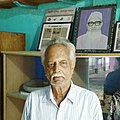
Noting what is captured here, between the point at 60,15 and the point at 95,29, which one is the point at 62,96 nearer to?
the point at 95,29

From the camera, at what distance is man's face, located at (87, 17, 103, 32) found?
6.46 feet

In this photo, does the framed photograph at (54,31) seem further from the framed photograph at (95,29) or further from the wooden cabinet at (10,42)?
the wooden cabinet at (10,42)

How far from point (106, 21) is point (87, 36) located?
184mm

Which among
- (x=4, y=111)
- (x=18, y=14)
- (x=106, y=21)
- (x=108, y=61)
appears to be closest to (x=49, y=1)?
(x=18, y=14)

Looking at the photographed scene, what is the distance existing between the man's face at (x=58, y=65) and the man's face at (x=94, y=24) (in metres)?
0.58

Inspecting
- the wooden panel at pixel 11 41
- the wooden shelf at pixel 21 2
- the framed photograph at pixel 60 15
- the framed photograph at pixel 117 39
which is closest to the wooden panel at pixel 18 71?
the wooden panel at pixel 11 41

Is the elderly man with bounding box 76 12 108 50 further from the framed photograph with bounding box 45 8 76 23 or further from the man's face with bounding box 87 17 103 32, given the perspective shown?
the framed photograph with bounding box 45 8 76 23

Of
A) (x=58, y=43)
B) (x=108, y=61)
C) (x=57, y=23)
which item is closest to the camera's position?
(x=58, y=43)

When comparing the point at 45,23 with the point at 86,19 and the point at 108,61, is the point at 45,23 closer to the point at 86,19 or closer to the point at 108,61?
the point at 86,19

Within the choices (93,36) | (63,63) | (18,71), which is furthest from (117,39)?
(18,71)

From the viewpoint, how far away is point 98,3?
6.73 ft

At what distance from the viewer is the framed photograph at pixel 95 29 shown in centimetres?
190

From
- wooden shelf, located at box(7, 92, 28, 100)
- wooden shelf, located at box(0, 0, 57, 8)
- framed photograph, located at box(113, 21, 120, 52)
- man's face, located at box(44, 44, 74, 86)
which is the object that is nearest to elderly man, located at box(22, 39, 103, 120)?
man's face, located at box(44, 44, 74, 86)

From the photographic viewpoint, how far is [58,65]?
4.79 ft
